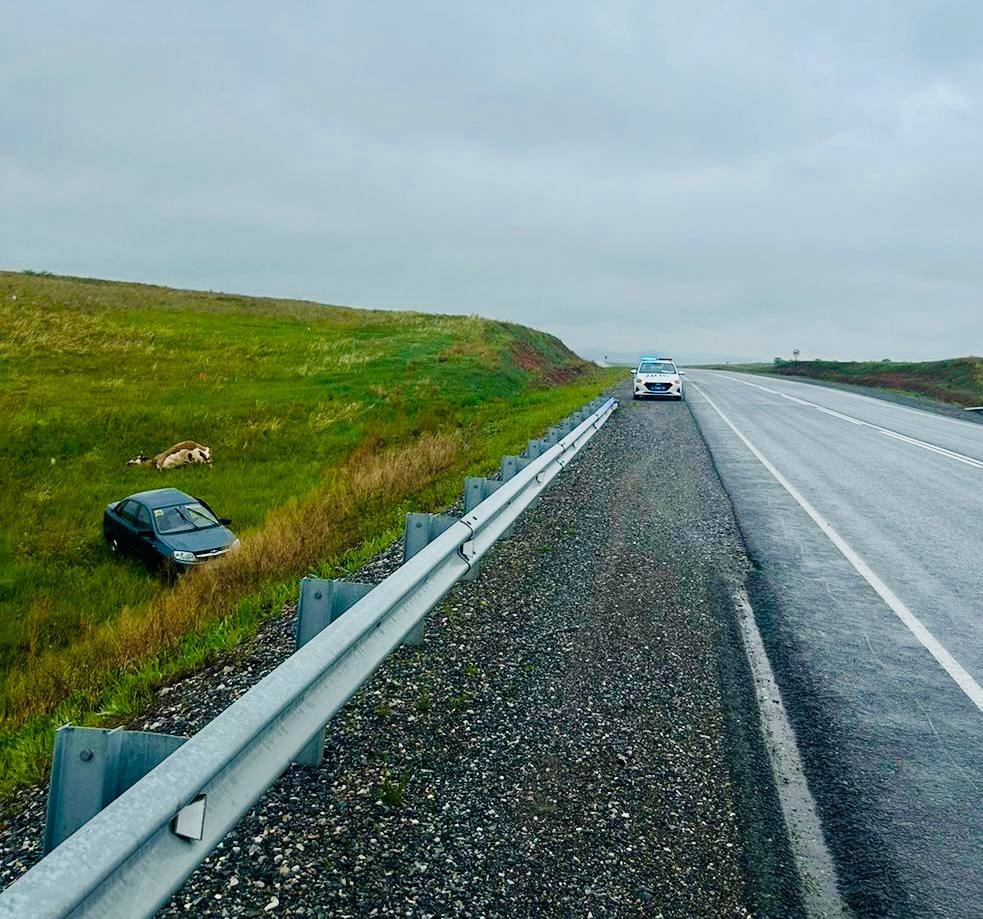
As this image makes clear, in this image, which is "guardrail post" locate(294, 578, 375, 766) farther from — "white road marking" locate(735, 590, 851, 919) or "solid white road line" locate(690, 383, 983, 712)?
"solid white road line" locate(690, 383, 983, 712)

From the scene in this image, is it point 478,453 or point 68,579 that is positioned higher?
point 478,453

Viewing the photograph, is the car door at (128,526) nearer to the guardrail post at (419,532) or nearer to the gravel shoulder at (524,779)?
the gravel shoulder at (524,779)

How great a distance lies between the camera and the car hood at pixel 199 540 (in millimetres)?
12742

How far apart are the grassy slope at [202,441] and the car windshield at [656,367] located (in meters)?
3.61

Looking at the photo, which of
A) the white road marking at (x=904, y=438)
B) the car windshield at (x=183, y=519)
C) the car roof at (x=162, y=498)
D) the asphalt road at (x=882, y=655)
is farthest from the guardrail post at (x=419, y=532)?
the white road marking at (x=904, y=438)

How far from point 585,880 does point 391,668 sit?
6.44 feet

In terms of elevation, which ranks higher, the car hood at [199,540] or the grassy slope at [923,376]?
the grassy slope at [923,376]

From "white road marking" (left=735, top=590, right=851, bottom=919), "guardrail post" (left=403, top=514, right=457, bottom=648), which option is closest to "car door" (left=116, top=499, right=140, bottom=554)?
"guardrail post" (left=403, top=514, right=457, bottom=648)

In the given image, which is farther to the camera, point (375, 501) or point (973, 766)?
point (375, 501)

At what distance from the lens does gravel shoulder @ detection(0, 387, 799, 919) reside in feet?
9.44

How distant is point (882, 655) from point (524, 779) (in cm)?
306

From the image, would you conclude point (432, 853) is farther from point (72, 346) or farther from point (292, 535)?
point (72, 346)

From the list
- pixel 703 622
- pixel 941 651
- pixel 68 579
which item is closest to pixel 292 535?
pixel 68 579

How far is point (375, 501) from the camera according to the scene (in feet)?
39.6
